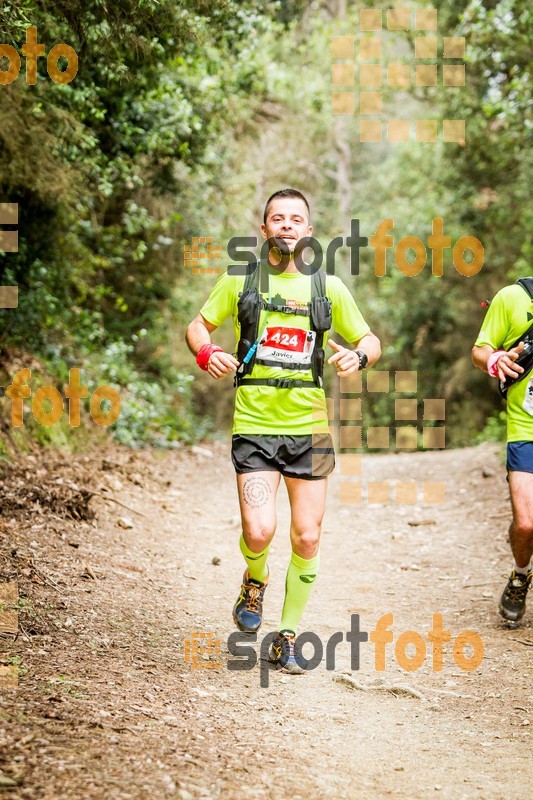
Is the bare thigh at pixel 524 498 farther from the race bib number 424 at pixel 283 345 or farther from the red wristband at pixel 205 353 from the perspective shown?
the red wristband at pixel 205 353

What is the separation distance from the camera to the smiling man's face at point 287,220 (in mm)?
4496

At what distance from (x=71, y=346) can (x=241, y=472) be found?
281 inches

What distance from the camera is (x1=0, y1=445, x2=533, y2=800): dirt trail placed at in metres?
3.01

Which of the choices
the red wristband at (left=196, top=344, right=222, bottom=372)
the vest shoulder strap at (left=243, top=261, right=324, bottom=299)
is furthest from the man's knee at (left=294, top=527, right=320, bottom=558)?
the vest shoulder strap at (left=243, top=261, right=324, bottom=299)

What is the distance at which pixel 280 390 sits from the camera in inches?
175

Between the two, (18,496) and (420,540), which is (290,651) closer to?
(18,496)

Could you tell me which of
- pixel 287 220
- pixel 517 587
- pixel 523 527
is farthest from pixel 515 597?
pixel 287 220

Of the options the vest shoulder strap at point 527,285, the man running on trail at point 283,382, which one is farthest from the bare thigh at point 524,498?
the man running on trail at point 283,382

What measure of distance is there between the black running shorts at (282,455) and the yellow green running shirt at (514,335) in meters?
1.40

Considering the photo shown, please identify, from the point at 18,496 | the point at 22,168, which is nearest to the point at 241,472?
the point at 18,496

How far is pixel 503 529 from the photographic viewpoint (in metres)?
8.36

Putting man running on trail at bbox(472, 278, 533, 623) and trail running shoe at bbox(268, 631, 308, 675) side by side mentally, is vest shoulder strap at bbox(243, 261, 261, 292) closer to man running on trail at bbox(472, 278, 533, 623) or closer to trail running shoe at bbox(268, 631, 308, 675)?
man running on trail at bbox(472, 278, 533, 623)

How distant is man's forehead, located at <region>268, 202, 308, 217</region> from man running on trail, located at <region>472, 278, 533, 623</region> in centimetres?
142

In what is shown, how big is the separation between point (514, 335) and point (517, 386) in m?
0.33
